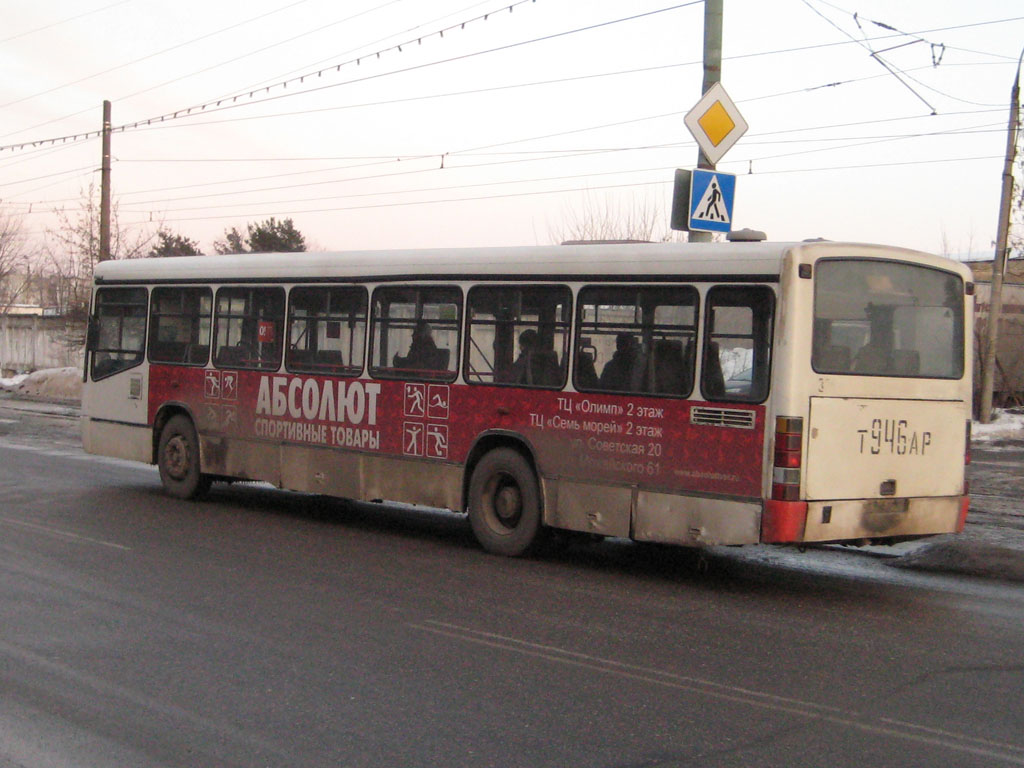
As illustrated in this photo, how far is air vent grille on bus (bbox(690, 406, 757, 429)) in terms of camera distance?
8.74 meters

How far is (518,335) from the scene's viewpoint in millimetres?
10359

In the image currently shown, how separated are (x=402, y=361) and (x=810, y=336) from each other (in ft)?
14.3

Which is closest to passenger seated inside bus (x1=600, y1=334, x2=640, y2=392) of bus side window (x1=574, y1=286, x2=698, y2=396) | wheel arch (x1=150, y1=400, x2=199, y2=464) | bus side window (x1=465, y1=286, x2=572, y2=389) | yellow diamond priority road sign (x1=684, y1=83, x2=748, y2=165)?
bus side window (x1=574, y1=286, x2=698, y2=396)

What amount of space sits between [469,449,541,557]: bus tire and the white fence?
37.2 m

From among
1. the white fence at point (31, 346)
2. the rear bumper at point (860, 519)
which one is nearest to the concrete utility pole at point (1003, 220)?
the rear bumper at point (860, 519)

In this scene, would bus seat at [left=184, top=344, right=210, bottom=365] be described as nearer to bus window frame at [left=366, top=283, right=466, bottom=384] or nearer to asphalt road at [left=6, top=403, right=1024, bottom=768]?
asphalt road at [left=6, top=403, right=1024, bottom=768]

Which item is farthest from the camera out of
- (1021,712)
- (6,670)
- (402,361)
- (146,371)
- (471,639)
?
(146,371)

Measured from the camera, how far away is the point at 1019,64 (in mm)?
22531

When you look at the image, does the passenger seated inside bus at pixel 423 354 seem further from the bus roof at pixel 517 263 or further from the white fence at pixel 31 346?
the white fence at pixel 31 346

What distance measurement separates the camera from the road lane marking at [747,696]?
17.5ft

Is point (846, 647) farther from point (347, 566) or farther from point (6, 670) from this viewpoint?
point (6, 670)

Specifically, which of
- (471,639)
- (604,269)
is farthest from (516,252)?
(471,639)

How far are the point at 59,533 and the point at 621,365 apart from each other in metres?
5.61

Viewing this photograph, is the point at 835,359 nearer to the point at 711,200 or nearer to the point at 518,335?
the point at 518,335
